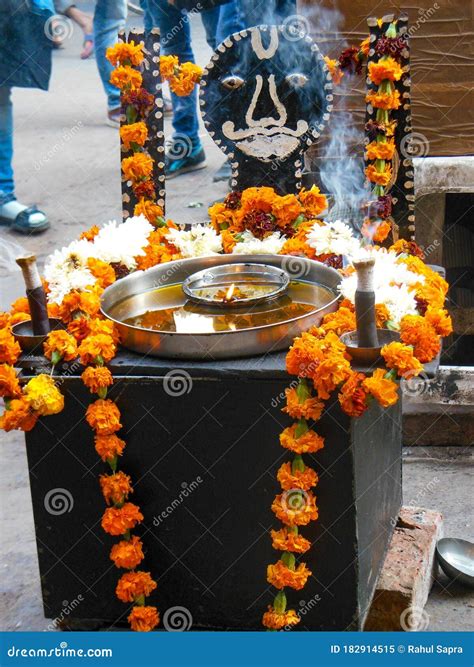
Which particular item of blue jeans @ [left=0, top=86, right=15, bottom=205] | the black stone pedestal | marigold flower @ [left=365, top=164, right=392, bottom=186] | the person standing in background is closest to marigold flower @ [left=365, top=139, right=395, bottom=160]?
marigold flower @ [left=365, top=164, right=392, bottom=186]

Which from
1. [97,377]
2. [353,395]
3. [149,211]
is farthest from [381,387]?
[149,211]

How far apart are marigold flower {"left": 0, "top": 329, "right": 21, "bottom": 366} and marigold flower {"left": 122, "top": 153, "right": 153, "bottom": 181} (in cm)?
93

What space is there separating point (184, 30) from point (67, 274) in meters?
3.80

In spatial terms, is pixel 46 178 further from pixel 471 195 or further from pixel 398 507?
pixel 398 507

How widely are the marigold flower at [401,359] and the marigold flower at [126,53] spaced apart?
4.46 ft

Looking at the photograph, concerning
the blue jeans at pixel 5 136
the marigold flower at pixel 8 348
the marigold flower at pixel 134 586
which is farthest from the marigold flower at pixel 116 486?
→ the blue jeans at pixel 5 136

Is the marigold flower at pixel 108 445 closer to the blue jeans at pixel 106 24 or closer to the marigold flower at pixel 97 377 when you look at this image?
the marigold flower at pixel 97 377

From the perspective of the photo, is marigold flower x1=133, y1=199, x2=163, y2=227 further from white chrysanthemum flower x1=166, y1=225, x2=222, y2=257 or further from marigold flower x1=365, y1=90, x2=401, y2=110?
marigold flower x1=365, y1=90, x2=401, y2=110

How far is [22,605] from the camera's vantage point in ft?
9.09

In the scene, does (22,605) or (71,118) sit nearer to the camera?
(22,605)

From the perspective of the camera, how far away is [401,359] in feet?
6.60

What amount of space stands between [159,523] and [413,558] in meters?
0.69

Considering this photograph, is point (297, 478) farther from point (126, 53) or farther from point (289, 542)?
point (126, 53)

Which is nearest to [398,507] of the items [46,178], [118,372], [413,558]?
[413,558]
